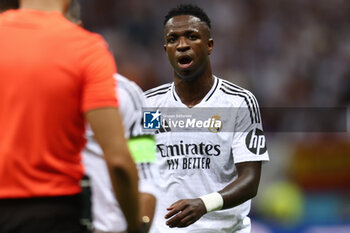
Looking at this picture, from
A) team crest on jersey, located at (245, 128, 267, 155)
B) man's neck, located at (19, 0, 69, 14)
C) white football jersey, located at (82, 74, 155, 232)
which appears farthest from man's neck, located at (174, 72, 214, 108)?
man's neck, located at (19, 0, 69, 14)

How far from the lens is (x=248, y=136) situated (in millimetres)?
4898

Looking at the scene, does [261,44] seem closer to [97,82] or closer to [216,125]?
[216,125]

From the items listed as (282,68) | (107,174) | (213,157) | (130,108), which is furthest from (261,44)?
(130,108)

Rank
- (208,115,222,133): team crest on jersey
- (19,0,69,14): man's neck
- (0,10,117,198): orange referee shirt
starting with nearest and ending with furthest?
1. (0,10,117,198): orange referee shirt
2. (19,0,69,14): man's neck
3. (208,115,222,133): team crest on jersey

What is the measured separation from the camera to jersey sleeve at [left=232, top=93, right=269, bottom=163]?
4.83m

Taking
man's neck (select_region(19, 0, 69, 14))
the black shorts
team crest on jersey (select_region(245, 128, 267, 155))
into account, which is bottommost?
team crest on jersey (select_region(245, 128, 267, 155))

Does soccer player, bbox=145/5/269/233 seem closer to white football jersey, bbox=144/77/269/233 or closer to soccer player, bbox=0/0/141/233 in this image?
white football jersey, bbox=144/77/269/233

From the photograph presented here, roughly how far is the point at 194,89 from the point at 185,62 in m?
0.21

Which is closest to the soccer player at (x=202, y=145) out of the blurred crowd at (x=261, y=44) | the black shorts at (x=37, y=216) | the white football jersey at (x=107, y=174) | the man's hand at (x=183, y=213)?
the man's hand at (x=183, y=213)

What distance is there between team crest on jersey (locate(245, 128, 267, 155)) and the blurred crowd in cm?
598

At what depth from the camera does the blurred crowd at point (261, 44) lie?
460 inches

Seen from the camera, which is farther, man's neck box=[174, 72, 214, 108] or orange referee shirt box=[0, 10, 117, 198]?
man's neck box=[174, 72, 214, 108]

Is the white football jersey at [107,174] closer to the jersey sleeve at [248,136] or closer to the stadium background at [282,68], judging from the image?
the jersey sleeve at [248,136]

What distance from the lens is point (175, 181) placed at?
16.4ft
